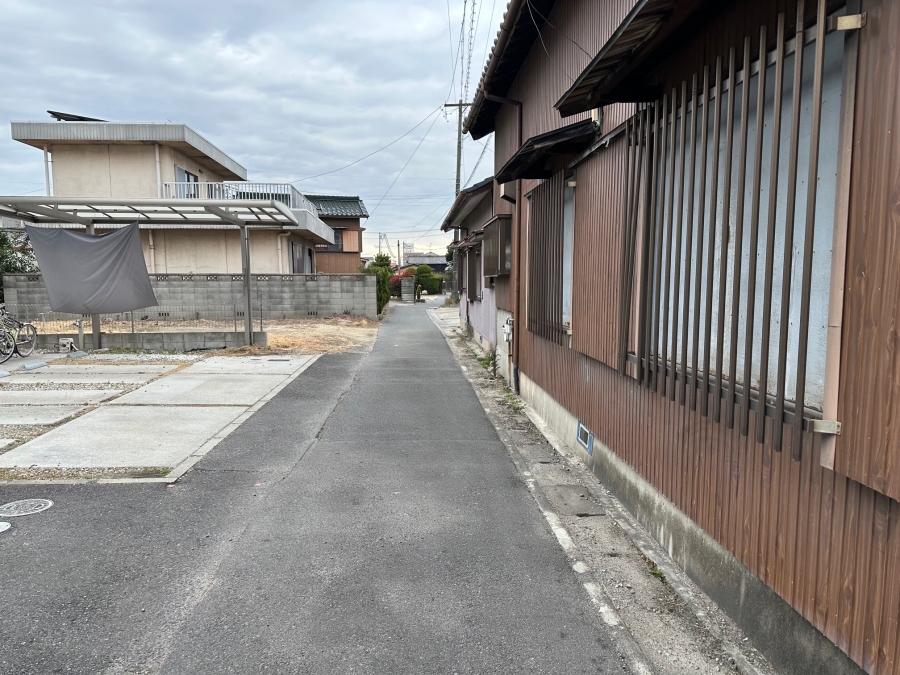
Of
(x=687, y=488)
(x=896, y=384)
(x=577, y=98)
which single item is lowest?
(x=687, y=488)

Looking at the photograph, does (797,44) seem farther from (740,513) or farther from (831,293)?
(740,513)

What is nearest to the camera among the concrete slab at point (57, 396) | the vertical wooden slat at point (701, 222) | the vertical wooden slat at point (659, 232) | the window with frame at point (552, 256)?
the vertical wooden slat at point (701, 222)

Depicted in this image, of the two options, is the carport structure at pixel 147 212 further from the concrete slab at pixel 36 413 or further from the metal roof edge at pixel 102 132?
the metal roof edge at pixel 102 132

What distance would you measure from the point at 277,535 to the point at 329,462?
1.61m

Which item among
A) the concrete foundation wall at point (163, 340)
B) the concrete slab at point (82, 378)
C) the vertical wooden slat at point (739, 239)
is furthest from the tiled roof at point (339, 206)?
the vertical wooden slat at point (739, 239)

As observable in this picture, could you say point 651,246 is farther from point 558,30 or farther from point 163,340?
point 163,340

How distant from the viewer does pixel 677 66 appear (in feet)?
11.3

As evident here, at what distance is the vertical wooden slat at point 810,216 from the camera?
204 centimetres

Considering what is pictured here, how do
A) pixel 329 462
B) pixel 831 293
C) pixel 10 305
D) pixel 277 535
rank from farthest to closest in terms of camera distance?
pixel 10 305 < pixel 329 462 < pixel 277 535 < pixel 831 293

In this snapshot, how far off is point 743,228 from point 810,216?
611mm

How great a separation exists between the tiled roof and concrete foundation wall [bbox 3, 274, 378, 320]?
19150 mm

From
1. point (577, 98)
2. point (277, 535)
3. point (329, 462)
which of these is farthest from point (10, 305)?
point (577, 98)

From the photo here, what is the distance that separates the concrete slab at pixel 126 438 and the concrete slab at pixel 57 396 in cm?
76

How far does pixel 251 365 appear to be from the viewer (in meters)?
11.2
